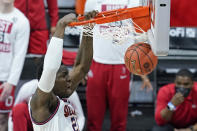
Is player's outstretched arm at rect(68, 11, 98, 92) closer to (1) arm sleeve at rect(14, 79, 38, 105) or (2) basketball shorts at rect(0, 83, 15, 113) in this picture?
(1) arm sleeve at rect(14, 79, 38, 105)

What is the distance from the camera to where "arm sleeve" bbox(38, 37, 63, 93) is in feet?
10.4

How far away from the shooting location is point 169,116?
5258 millimetres

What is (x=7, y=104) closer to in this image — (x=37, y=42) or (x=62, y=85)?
(x=37, y=42)

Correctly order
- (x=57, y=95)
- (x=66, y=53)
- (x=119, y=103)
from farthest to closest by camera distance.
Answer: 1. (x=66, y=53)
2. (x=119, y=103)
3. (x=57, y=95)

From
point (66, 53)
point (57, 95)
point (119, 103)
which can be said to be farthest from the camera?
point (66, 53)

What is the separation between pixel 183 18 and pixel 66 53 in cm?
270

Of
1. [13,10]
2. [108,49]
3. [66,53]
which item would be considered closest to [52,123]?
[108,49]

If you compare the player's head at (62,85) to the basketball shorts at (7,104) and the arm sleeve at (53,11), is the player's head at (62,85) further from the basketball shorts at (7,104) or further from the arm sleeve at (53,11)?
the arm sleeve at (53,11)

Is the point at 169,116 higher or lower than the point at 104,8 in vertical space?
lower

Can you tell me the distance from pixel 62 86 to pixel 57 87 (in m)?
0.04

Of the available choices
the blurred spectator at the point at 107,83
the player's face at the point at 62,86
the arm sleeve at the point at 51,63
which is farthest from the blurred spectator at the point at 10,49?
the arm sleeve at the point at 51,63

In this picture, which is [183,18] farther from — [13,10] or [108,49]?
[13,10]

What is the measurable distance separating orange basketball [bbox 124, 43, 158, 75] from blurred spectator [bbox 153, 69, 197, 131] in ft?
4.66

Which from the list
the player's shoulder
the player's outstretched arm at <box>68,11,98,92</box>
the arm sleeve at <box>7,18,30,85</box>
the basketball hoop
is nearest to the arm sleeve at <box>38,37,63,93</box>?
the basketball hoop
